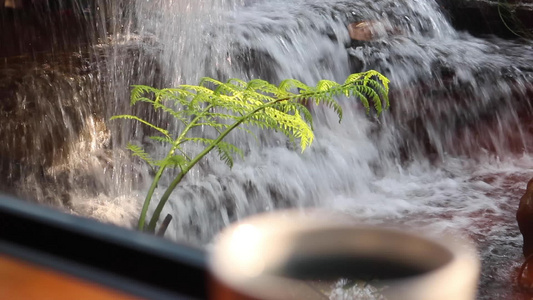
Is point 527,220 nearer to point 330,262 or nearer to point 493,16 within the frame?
point 330,262

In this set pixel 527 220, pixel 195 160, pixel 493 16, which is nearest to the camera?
pixel 195 160

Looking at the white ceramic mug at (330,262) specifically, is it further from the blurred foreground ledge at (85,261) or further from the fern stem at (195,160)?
the fern stem at (195,160)

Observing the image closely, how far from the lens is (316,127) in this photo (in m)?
4.29

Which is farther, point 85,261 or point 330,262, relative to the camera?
point 85,261

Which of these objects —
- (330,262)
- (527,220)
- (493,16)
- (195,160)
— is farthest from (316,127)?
(330,262)

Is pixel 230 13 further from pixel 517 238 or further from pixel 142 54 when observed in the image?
pixel 517 238

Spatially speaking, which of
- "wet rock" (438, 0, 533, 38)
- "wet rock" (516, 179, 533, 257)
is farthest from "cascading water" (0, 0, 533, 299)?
"wet rock" (438, 0, 533, 38)

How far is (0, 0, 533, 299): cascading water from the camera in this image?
118 inches

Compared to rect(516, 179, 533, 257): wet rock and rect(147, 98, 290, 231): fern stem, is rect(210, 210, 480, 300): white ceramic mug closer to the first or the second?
rect(147, 98, 290, 231): fern stem

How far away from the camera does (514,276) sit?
7.70ft

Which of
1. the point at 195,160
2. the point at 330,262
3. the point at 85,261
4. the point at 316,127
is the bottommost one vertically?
the point at 316,127

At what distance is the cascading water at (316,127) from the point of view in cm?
301

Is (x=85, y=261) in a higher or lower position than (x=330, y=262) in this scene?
lower

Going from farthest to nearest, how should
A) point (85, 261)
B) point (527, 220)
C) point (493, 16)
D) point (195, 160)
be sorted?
point (493, 16)
point (527, 220)
point (195, 160)
point (85, 261)
